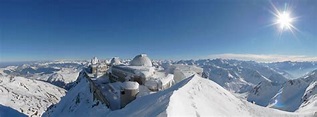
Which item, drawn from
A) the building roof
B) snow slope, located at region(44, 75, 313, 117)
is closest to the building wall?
snow slope, located at region(44, 75, 313, 117)

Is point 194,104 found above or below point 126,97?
above

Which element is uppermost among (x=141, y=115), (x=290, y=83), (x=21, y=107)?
(x=141, y=115)

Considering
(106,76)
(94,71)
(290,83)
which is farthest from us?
(290,83)

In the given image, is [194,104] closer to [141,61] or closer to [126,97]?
[126,97]

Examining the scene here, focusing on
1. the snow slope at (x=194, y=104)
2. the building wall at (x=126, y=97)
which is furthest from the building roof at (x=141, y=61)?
the snow slope at (x=194, y=104)

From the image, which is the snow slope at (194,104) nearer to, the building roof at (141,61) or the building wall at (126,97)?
the building wall at (126,97)

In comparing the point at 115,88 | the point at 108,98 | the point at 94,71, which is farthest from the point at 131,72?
the point at 94,71

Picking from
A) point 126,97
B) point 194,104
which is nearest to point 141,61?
point 126,97

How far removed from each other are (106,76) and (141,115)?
4442 cm

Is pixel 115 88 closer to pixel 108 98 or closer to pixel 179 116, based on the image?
pixel 108 98

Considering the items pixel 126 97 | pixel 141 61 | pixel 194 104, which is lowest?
pixel 126 97

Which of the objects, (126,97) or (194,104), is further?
(126,97)

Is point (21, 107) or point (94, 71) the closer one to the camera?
point (94, 71)

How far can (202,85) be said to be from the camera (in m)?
34.3
